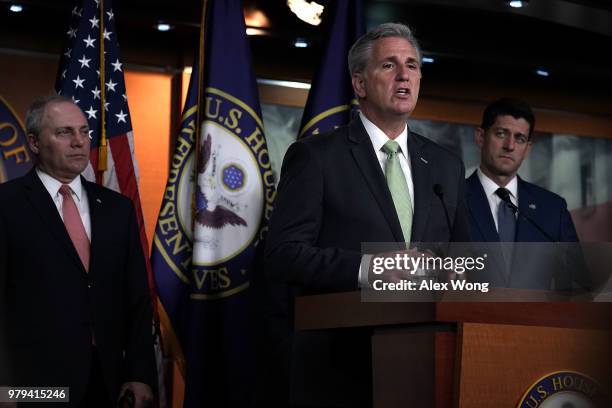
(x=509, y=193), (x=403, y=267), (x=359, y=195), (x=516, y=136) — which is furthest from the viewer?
(x=516, y=136)

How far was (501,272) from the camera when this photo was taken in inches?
115

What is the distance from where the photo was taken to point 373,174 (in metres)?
3.07

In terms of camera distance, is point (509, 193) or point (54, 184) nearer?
point (54, 184)

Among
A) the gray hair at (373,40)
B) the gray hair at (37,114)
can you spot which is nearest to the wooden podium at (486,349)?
the gray hair at (373,40)

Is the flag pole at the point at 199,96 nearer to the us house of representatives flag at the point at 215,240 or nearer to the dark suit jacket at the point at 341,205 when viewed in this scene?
the us house of representatives flag at the point at 215,240

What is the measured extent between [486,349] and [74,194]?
88.6 inches

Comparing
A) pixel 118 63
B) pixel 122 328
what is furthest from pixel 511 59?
pixel 122 328

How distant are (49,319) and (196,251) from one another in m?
1.18

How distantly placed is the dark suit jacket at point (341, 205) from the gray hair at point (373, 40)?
34cm

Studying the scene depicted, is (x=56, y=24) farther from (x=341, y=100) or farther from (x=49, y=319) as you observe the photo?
(x=49, y=319)

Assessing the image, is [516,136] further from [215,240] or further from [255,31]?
[255,31]

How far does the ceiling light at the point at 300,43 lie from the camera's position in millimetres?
5738

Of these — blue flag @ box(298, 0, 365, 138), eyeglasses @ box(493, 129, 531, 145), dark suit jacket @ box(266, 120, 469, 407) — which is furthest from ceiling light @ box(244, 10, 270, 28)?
dark suit jacket @ box(266, 120, 469, 407)

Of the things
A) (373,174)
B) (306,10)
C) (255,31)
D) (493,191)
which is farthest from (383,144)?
(255,31)
